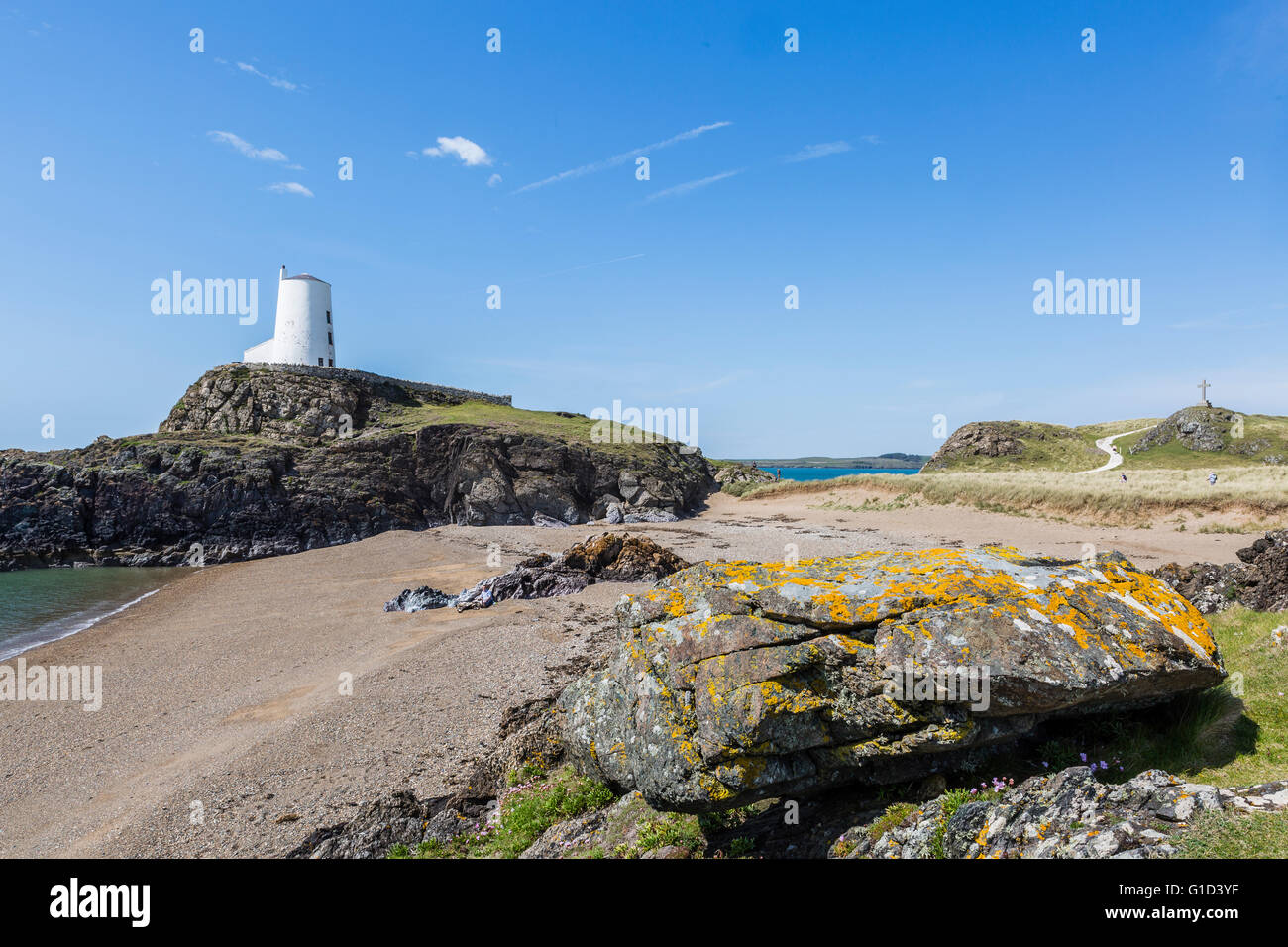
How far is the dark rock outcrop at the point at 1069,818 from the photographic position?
438 centimetres

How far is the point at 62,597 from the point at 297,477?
64.0 ft

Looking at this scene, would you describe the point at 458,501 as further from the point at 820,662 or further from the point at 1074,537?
the point at 820,662

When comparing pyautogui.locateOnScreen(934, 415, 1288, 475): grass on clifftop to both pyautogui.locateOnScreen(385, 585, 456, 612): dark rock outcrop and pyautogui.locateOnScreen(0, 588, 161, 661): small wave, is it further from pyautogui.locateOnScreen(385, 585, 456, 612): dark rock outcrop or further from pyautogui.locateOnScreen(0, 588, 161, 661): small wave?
pyautogui.locateOnScreen(0, 588, 161, 661): small wave

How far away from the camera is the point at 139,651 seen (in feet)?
71.9

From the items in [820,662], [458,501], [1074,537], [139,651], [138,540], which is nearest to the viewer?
[820,662]

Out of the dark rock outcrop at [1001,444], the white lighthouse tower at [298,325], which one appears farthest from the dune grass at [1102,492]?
the white lighthouse tower at [298,325]

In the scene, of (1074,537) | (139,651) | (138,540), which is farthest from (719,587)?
(138,540)

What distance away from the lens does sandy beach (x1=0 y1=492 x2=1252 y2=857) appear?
1087 cm

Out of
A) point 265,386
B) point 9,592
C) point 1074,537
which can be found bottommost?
point 9,592

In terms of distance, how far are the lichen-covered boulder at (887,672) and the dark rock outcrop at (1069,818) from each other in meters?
0.70

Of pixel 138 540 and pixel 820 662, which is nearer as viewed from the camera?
pixel 820 662

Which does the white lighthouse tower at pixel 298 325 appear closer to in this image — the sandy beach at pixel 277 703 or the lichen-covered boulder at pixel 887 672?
the sandy beach at pixel 277 703
